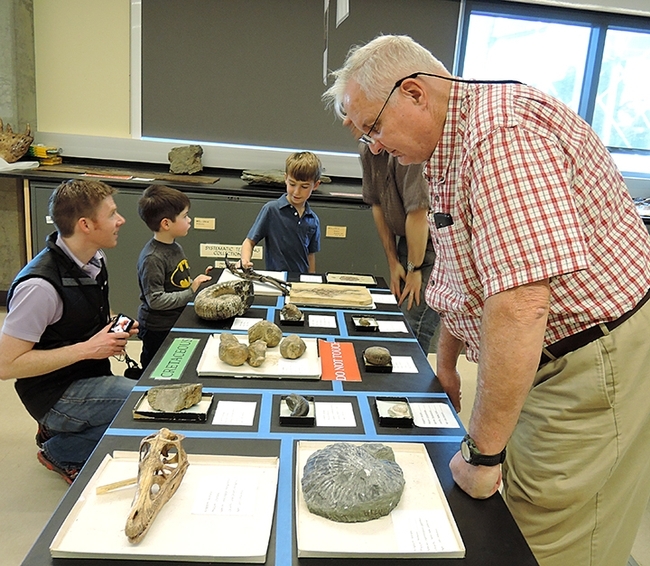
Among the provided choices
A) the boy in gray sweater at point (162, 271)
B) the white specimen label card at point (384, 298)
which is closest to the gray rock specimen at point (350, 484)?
the white specimen label card at point (384, 298)

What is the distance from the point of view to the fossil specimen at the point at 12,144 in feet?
12.5

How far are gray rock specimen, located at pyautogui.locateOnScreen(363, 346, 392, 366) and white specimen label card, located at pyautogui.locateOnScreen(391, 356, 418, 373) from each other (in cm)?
4

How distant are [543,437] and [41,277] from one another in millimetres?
1612

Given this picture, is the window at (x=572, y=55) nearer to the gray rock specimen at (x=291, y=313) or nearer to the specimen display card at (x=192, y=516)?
the gray rock specimen at (x=291, y=313)

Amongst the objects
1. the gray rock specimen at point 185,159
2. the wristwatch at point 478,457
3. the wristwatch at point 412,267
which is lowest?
the wristwatch at point 412,267

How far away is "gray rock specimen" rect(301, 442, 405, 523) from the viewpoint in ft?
3.21

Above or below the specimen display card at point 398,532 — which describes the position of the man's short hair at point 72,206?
above

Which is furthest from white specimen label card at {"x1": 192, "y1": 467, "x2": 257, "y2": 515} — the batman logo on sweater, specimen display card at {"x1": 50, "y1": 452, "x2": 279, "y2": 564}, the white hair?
the batman logo on sweater

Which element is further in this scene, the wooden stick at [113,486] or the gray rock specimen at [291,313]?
the gray rock specimen at [291,313]

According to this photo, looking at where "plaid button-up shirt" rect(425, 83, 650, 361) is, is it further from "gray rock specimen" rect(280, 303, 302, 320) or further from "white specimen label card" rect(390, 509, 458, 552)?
"gray rock specimen" rect(280, 303, 302, 320)

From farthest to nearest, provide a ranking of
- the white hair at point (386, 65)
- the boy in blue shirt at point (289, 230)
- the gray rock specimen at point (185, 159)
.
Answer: the gray rock specimen at point (185, 159) < the boy in blue shirt at point (289, 230) < the white hair at point (386, 65)

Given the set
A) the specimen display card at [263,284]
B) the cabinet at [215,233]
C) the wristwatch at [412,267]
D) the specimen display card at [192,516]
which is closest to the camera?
the specimen display card at [192,516]

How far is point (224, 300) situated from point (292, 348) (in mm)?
443

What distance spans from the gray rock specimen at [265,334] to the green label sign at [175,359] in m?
0.19
